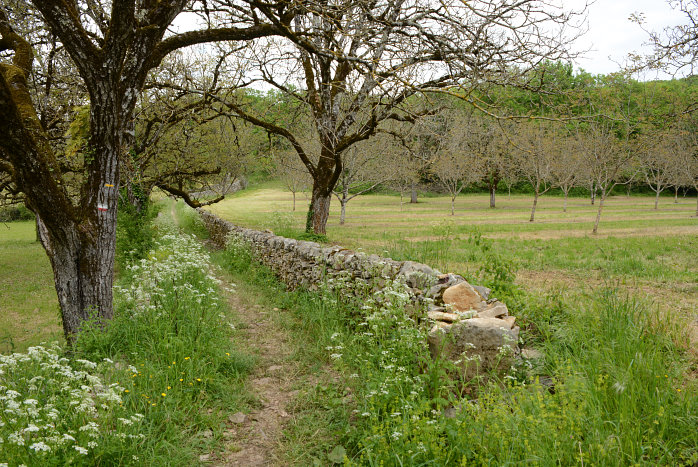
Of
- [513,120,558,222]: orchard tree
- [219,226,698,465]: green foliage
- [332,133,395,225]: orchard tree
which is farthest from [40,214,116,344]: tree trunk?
[513,120,558,222]: orchard tree

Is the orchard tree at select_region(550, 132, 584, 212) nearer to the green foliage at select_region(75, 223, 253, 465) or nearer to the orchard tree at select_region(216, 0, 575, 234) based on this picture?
the orchard tree at select_region(216, 0, 575, 234)

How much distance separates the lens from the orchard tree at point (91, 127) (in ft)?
13.3

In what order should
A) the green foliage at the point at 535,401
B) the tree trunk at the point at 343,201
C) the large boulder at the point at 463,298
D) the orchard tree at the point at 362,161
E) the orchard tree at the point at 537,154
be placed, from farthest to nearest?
1. the orchard tree at the point at 537,154
2. the tree trunk at the point at 343,201
3. the orchard tree at the point at 362,161
4. the large boulder at the point at 463,298
5. the green foliage at the point at 535,401

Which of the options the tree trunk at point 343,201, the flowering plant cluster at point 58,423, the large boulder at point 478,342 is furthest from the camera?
the tree trunk at point 343,201

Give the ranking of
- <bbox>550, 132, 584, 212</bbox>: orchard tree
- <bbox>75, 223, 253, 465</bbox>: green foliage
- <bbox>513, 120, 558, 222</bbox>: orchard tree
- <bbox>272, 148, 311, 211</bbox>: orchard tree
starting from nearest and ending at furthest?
<bbox>75, 223, 253, 465</bbox>: green foliage → <bbox>513, 120, 558, 222</bbox>: orchard tree → <bbox>272, 148, 311, 211</bbox>: orchard tree → <bbox>550, 132, 584, 212</bbox>: orchard tree

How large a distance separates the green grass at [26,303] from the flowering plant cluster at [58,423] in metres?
1.94

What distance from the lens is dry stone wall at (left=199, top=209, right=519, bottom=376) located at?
3861 mm

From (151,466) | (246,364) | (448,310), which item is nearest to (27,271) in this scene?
(246,364)

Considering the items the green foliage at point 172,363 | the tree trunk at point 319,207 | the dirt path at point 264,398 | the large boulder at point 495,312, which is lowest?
the dirt path at point 264,398

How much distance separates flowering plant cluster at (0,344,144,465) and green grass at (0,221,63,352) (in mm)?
1937

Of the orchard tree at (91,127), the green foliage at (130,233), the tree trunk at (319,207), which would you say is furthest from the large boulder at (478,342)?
the green foliage at (130,233)

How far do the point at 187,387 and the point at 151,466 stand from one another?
1092 millimetres

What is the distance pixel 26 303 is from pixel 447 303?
10892 mm

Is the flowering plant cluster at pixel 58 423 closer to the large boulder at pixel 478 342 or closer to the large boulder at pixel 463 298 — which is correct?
the large boulder at pixel 478 342
